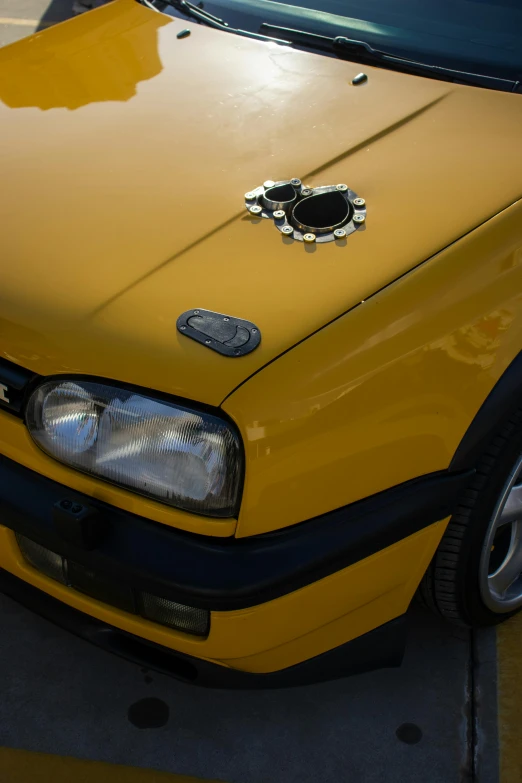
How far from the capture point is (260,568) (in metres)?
1.54

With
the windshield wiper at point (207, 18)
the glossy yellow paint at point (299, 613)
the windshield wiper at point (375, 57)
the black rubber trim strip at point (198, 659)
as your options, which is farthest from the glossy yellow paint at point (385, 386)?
the windshield wiper at point (207, 18)

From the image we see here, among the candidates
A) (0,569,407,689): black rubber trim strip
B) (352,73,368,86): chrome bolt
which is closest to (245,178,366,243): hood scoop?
(352,73,368,86): chrome bolt

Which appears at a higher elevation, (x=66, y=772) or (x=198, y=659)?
(x=198, y=659)

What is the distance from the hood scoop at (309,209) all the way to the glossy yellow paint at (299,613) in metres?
0.66

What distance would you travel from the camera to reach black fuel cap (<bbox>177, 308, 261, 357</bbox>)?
59.7 inches

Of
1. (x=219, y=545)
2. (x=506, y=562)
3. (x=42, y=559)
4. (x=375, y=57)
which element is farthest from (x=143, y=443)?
(x=375, y=57)

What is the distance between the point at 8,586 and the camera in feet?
6.34

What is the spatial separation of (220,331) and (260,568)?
44 cm

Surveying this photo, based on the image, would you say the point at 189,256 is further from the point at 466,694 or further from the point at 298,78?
the point at 466,694

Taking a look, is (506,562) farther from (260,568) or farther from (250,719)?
(260,568)

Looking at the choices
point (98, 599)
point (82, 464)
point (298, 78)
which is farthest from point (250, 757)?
point (298, 78)

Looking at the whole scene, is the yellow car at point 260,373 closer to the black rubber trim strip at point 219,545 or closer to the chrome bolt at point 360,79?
the black rubber trim strip at point 219,545

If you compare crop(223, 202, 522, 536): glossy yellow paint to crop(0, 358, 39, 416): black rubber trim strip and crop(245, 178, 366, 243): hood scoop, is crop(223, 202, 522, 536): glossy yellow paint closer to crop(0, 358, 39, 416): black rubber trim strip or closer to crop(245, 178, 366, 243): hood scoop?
crop(245, 178, 366, 243): hood scoop

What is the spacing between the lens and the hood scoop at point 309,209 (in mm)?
1775
